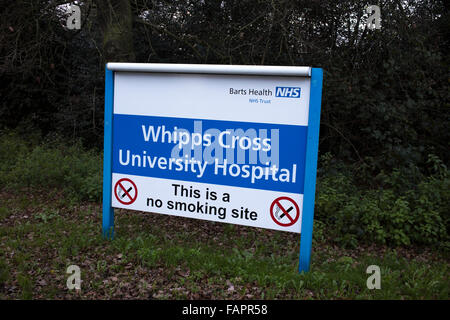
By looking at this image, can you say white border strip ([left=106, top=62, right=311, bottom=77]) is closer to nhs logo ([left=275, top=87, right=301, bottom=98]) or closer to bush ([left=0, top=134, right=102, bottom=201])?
nhs logo ([left=275, top=87, right=301, bottom=98])

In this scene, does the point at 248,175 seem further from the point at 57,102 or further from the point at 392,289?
the point at 57,102

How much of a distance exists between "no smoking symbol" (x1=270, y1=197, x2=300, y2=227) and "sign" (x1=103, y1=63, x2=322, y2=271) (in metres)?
0.01

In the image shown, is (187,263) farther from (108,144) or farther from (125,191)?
(108,144)

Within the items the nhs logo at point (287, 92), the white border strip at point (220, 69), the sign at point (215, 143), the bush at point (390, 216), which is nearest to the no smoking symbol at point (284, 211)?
the sign at point (215, 143)

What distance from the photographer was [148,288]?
4.07 metres

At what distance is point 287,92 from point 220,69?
0.75 metres

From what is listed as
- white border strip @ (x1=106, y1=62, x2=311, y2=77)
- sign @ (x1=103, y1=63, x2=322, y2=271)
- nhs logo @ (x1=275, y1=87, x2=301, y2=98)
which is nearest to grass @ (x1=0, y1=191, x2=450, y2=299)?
sign @ (x1=103, y1=63, x2=322, y2=271)

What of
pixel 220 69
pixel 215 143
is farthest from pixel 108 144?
pixel 220 69

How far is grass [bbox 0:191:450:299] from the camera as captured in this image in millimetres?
3986

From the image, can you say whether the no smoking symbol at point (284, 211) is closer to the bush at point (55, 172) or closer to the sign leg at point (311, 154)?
the sign leg at point (311, 154)

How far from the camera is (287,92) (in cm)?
417

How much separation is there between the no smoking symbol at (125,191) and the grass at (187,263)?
50cm

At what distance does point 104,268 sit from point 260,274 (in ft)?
5.43

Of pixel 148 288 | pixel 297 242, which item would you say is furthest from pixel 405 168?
pixel 148 288
